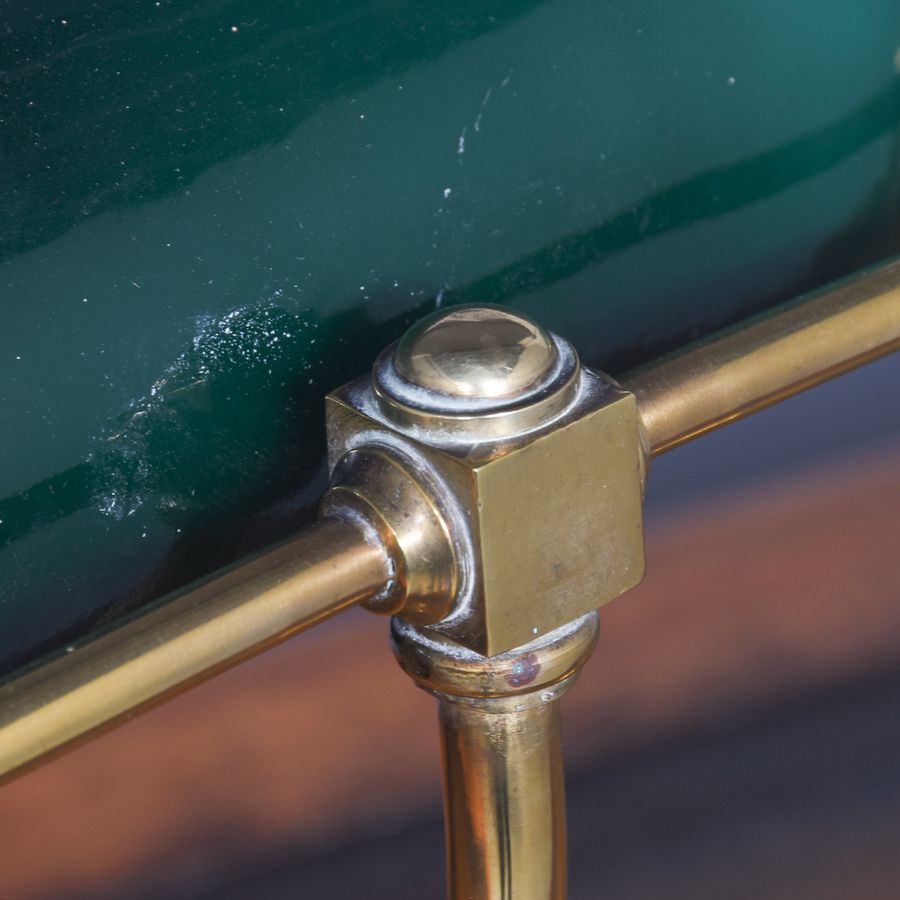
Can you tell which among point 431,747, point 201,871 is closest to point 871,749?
point 431,747

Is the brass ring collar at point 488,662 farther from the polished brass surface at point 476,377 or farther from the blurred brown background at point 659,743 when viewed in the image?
the blurred brown background at point 659,743

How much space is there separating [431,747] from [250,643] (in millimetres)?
598

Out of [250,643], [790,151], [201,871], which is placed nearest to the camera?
[250,643]

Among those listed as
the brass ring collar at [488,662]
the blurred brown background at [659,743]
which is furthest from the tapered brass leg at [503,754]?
the blurred brown background at [659,743]

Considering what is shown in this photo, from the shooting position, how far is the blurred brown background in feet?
2.58

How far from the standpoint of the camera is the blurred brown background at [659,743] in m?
0.79

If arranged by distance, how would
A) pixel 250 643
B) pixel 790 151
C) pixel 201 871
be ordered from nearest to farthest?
pixel 250 643, pixel 790 151, pixel 201 871

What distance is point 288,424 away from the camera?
335 millimetres

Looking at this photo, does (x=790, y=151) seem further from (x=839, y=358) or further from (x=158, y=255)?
(x=158, y=255)

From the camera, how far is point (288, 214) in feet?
1.04

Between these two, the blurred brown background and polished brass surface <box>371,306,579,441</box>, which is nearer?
polished brass surface <box>371,306,579,441</box>

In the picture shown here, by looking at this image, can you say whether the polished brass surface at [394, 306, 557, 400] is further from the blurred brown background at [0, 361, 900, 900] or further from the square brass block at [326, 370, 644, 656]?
the blurred brown background at [0, 361, 900, 900]

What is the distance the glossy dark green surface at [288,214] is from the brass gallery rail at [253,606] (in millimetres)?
50

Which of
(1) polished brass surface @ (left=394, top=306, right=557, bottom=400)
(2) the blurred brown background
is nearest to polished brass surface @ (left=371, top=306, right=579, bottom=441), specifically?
A: (1) polished brass surface @ (left=394, top=306, right=557, bottom=400)
